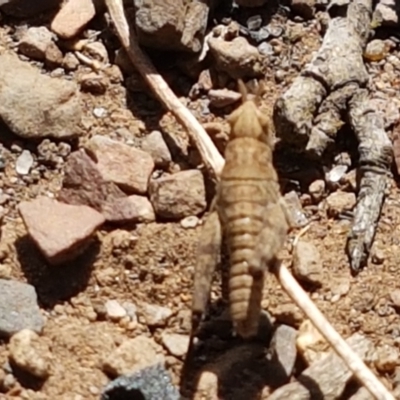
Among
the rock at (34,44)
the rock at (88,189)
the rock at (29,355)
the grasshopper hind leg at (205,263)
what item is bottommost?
the rock at (29,355)

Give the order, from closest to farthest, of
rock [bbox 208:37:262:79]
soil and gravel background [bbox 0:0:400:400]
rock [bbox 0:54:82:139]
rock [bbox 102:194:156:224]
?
soil and gravel background [bbox 0:0:400:400]
rock [bbox 102:194:156:224]
rock [bbox 0:54:82:139]
rock [bbox 208:37:262:79]

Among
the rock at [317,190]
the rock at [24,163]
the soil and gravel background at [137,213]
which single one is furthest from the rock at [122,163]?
the rock at [317,190]

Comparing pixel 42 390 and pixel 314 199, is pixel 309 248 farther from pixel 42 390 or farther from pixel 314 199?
pixel 42 390

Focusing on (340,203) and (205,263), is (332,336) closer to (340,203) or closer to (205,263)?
(205,263)

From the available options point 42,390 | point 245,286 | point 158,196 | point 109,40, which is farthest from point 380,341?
point 109,40

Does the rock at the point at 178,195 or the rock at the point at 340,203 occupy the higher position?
the rock at the point at 178,195

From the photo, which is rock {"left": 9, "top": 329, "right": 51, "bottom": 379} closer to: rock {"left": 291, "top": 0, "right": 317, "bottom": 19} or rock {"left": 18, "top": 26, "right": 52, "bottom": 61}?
rock {"left": 18, "top": 26, "right": 52, "bottom": 61}

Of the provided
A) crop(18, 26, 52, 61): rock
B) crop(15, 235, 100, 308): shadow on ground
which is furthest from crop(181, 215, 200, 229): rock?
crop(18, 26, 52, 61): rock

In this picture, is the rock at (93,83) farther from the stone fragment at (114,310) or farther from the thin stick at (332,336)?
the thin stick at (332,336)

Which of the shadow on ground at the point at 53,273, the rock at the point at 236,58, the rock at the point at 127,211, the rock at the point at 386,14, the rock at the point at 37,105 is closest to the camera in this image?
the shadow on ground at the point at 53,273
